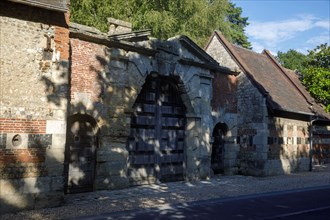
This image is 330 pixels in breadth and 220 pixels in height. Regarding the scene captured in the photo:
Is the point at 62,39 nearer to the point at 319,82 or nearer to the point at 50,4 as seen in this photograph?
the point at 50,4

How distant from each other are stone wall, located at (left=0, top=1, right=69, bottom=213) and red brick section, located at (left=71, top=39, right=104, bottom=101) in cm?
115

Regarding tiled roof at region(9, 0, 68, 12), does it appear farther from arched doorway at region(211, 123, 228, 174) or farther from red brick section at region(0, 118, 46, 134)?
arched doorway at region(211, 123, 228, 174)

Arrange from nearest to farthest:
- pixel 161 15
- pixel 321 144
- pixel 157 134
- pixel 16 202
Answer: pixel 16 202 → pixel 157 134 → pixel 321 144 → pixel 161 15

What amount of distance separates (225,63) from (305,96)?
5.93m

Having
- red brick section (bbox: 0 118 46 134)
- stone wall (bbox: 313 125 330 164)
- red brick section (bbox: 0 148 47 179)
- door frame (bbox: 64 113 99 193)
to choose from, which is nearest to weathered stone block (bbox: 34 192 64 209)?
red brick section (bbox: 0 148 47 179)

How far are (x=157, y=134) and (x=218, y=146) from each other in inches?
158

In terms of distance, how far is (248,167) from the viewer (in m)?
15.6

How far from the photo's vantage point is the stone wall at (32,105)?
7629mm

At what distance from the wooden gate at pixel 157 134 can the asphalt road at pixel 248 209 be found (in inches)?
136

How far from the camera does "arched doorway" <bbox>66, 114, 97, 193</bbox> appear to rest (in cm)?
986

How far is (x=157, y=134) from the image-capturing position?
40.9 feet

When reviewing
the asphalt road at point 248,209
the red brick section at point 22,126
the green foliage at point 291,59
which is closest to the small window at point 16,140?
the red brick section at point 22,126

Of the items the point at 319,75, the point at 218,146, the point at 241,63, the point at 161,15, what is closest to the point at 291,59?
the point at 319,75

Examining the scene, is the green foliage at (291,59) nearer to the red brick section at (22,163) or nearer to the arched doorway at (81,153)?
the arched doorway at (81,153)
